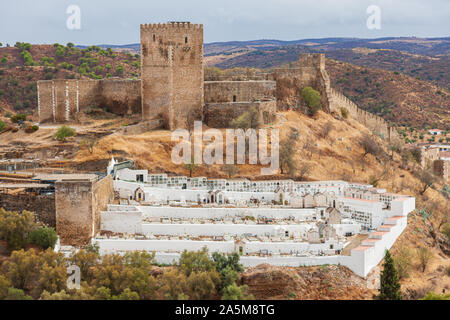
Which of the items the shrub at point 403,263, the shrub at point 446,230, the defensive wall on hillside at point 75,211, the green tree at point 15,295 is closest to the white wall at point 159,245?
the defensive wall on hillside at point 75,211

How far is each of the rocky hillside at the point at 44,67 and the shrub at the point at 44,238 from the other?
26790mm

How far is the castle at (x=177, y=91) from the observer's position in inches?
1097

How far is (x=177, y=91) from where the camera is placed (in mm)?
28094

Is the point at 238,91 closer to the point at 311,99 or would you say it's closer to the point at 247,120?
the point at 247,120

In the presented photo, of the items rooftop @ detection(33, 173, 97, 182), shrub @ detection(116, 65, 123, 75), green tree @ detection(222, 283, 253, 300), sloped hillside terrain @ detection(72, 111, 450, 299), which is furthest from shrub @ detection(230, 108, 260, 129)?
shrub @ detection(116, 65, 123, 75)

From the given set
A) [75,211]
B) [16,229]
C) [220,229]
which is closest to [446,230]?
[220,229]

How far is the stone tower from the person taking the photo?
91.1 ft

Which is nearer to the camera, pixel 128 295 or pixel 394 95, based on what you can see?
pixel 128 295

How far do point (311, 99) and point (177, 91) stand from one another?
8.43 meters

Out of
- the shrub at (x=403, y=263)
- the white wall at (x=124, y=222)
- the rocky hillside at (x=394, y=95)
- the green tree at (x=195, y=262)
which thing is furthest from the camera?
the rocky hillside at (x=394, y=95)

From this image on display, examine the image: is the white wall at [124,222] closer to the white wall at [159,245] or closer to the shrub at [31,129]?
the white wall at [159,245]

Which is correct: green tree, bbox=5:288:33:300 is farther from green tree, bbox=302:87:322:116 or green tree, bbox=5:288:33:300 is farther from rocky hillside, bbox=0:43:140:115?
rocky hillside, bbox=0:43:140:115

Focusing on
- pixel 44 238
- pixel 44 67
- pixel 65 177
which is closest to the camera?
pixel 44 238

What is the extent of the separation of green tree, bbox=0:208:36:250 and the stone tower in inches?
399
